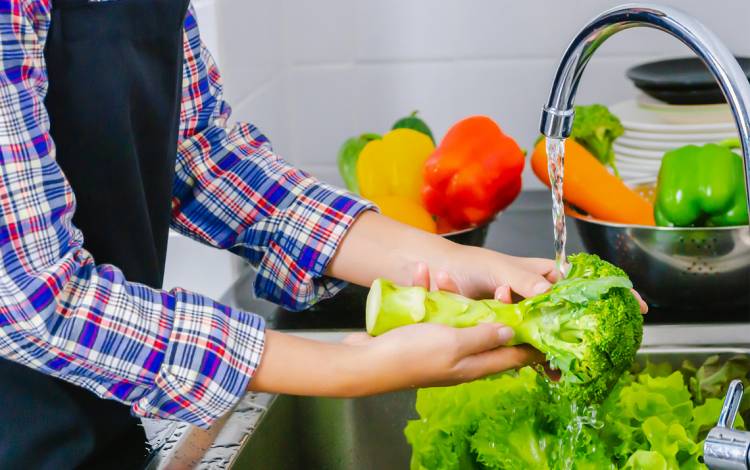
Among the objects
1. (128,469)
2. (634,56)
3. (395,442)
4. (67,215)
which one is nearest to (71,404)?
(128,469)

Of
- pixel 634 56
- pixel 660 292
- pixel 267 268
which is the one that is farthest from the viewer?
pixel 634 56

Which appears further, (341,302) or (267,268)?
(341,302)

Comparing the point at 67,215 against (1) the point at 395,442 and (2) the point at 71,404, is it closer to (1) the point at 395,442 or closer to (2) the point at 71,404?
(2) the point at 71,404

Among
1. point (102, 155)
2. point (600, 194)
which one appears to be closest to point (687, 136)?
point (600, 194)

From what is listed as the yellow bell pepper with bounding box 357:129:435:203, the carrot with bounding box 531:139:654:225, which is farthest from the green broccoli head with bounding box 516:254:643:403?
the yellow bell pepper with bounding box 357:129:435:203

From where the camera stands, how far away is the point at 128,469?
3.46 ft

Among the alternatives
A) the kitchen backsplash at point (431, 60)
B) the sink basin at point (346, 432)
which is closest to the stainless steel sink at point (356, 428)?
the sink basin at point (346, 432)

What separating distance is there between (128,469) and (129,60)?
40 cm

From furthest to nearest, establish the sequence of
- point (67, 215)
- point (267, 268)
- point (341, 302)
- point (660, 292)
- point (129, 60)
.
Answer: point (341, 302)
point (660, 292)
point (267, 268)
point (129, 60)
point (67, 215)

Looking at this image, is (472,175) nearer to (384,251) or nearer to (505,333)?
(384,251)

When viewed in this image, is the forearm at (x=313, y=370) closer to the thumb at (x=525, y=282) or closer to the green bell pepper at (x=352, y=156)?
the thumb at (x=525, y=282)

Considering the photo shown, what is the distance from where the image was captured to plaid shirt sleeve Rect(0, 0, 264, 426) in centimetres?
81

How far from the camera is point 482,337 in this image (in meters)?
0.93

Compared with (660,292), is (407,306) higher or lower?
higher
